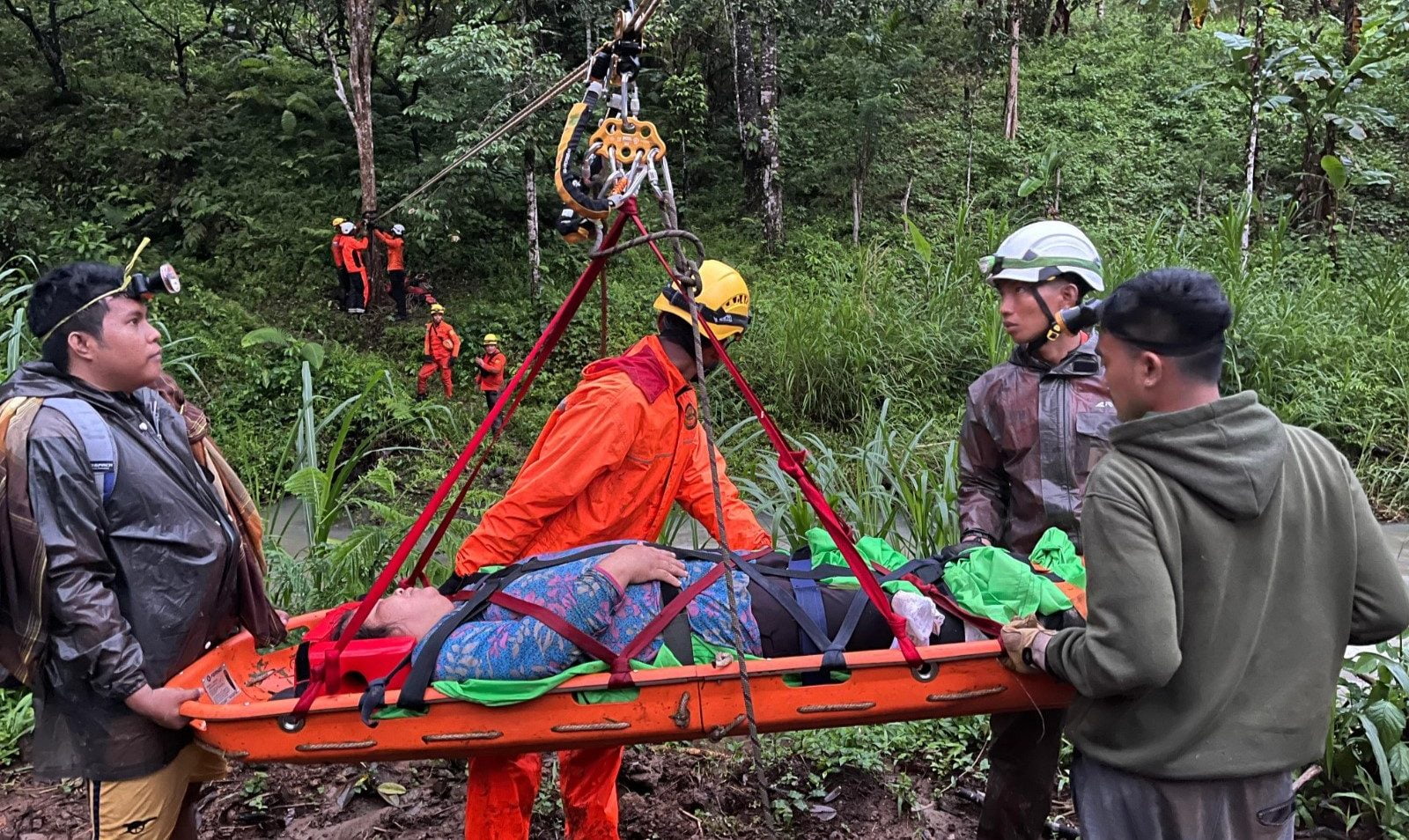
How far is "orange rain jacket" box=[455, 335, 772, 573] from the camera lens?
2.81m

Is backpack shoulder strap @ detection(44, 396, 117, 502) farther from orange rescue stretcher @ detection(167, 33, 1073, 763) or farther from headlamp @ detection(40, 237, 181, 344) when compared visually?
orange rescue stretcher @ detection(167, 33, 1073, 763)

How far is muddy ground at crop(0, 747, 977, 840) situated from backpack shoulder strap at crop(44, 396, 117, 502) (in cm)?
163

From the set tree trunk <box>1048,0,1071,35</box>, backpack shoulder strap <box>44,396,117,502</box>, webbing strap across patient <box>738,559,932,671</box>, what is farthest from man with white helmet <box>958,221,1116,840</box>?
tree trunk <box>1048,0,1071,35</box>

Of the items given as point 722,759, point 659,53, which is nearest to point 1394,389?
point 722,759

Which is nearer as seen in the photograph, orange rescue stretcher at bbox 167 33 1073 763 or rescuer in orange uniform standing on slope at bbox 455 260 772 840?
orange rescue stretcher at bbox 167 33 1073 763

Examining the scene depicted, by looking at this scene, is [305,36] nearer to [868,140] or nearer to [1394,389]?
[868,140]

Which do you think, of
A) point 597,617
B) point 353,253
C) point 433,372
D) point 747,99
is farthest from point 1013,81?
point 597,617

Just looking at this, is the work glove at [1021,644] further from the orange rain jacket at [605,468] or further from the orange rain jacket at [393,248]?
the orange rain jacket at [393,248]

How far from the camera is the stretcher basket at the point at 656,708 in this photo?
2.37m

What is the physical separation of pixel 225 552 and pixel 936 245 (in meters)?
10.2

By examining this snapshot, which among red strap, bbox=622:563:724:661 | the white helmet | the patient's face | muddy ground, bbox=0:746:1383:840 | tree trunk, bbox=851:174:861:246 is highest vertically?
the white helmet

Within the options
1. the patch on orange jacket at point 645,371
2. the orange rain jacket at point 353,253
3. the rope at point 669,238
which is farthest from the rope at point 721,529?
the orange rain jacket at point 353,253

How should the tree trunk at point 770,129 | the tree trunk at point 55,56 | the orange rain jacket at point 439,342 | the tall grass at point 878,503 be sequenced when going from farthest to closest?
1. the tree trunk at point 55,56
2. the tree trunk at point 770,129
3. the orange rain jacket at point 439,342
4. the tall grass at point 878,503

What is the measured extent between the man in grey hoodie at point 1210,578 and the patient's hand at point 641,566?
112 cm
